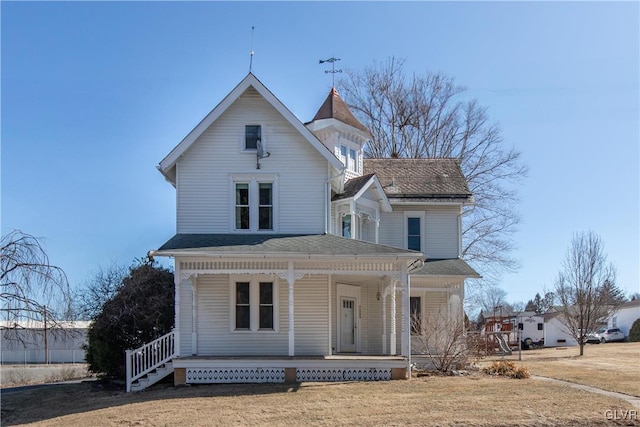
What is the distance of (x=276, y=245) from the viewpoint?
20469 millimetres

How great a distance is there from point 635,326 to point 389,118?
33.2 meters

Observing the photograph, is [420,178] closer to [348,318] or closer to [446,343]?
[348,318]

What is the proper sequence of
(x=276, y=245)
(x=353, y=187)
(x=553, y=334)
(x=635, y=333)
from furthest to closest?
1. (x=553, y=334)
2. (x=635, y=333)
3. (x=353, y=187)
4. (x=276, y=245)

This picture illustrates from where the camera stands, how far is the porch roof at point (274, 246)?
19.6 m

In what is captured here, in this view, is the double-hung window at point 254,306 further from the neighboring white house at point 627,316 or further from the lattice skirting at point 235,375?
the neighboring white house at point 627,316

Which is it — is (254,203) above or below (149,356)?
above

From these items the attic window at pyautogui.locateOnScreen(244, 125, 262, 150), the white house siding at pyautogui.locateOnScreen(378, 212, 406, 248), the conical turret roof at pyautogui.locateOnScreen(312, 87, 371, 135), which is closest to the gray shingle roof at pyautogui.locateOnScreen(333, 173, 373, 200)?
the conical turret roof at pyautogui.locateOnScreen(312, 87, 371, 135)

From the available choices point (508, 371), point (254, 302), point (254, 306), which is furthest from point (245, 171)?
point (508, 371)

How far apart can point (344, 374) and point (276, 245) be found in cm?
428

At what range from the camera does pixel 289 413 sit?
606 inches

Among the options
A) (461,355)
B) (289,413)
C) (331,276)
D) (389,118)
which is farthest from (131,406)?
(389,118)

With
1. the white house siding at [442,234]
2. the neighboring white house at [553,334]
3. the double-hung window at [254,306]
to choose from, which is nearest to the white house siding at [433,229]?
the white house siding at [442,234]

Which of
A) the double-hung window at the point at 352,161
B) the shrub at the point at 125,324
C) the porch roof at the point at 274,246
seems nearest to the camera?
the porch roof at the point at 274,246

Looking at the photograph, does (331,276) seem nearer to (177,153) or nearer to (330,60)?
(177,153)
